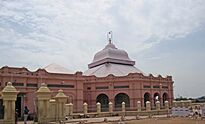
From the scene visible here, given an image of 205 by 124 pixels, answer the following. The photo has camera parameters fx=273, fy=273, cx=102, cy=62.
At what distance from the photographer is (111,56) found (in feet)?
189

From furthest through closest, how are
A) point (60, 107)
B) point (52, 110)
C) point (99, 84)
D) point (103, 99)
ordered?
1. point (103, 99)
2. point (99, 84)
3. point (60, 107)
4. point (52, 110)

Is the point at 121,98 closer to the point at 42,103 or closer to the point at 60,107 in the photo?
the point at 60,107

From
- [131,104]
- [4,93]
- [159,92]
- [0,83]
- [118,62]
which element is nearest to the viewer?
[4,93]

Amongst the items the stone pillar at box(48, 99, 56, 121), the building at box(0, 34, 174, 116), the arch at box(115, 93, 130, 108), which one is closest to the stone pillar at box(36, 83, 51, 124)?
the stone pillar at box(48, 99, 56, 121)

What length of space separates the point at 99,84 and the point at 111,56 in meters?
10.6

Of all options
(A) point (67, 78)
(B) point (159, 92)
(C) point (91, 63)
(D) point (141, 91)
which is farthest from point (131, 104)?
(C) point (91, 63)

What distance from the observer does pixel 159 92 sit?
166 ft

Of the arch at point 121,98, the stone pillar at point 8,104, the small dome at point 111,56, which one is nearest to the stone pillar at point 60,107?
the stone pillar at point 8,104

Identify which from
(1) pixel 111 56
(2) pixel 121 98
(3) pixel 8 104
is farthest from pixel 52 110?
(1) pixel 111 56

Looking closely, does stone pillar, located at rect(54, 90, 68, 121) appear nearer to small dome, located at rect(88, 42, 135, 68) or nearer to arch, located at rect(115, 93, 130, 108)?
arch, located at rect(115, 93, 130, 108)

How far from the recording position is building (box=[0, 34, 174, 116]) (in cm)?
3816

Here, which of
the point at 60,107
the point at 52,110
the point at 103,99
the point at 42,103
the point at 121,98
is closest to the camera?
the point at 42,103

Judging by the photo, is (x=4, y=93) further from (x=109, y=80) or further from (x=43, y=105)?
(x=109, y=80)

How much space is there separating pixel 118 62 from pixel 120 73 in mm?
6436
